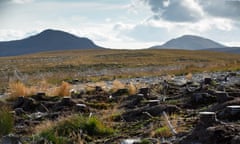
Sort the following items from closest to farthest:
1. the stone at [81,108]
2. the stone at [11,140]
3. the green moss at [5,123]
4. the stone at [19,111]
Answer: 1. the stone at [11,140]
2. the green moss at [5,123]
3. the stone at [81,108]
4. the stone at [19,111]

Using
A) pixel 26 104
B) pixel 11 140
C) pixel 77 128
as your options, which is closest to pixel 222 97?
pixel 77 128

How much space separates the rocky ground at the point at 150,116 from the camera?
9406 mm

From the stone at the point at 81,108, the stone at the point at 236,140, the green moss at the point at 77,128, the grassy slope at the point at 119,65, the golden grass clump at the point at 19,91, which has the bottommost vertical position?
the grassy slope at the point at 119,65

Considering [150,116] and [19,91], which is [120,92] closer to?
[19,91]

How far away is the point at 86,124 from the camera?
12.6 m

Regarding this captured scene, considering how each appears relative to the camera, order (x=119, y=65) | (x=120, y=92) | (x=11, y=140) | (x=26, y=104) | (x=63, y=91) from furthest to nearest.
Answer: (x=119, y=65), (x=63, y=91), (x=120, y=92), (x=26, y=104), (x=11, y=140)

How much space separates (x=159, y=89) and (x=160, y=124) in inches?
373

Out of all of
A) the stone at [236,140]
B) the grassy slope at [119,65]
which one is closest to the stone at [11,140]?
the stone at [236,140]

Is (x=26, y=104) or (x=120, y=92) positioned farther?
(x=120, y=92)

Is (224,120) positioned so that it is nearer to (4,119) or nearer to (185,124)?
(185,124)

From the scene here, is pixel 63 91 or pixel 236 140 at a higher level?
pixel 236 140

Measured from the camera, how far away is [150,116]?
13164 millimetres

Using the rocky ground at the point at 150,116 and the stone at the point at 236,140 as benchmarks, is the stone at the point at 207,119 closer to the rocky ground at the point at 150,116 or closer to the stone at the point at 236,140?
the rocky ground at the point at 150,116

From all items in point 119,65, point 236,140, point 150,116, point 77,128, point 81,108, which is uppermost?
point 236,140
